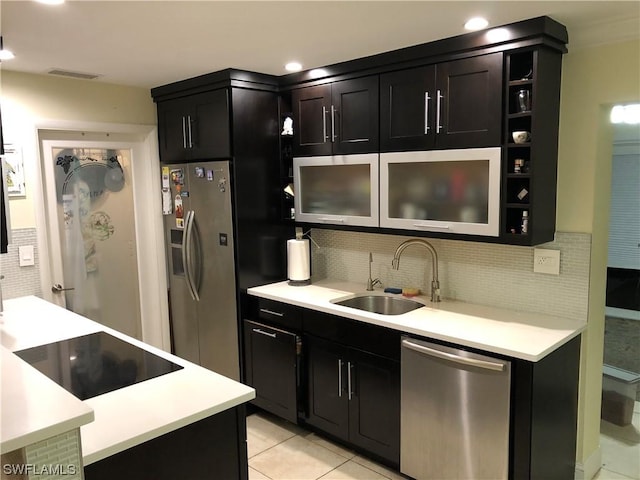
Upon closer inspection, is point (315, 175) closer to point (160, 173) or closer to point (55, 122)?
point (160, 173)

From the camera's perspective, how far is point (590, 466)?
9.17 ft

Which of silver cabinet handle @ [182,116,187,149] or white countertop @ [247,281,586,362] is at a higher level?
silver cabinet handle @ [182,116,187,149]

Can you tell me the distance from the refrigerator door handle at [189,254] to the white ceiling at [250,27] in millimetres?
1141

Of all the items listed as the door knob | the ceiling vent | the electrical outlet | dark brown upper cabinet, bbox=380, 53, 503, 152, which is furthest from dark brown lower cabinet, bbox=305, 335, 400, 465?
the ceiling vent

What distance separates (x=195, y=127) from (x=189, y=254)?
36.4 inches

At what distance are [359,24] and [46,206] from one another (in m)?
2.49

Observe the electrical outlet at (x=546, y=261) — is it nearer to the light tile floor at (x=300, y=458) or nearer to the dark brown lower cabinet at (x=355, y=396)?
the dark brown lower cabinet at (x=355, y=396)

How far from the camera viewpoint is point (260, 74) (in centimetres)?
345

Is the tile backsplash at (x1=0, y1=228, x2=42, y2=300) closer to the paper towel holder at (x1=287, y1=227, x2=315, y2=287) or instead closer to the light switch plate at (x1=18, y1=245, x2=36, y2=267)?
the light switch plate at (x1=18, y1=245, x2=36, y2=267)

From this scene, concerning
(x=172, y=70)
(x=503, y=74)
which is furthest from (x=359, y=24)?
(x=172, y=70)

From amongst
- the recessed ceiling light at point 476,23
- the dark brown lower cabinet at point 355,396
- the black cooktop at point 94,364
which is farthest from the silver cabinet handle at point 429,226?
the black cooktop at point 94,364

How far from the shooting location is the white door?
359cm

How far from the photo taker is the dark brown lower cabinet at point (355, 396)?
109 inches

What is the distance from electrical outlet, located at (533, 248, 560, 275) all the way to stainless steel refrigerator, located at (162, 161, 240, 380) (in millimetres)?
1912
